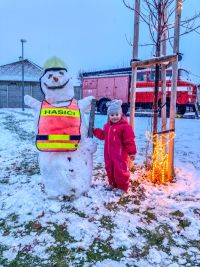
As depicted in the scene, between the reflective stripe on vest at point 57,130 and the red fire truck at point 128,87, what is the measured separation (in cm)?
1032

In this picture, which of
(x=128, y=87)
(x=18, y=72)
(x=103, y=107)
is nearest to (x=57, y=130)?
(x=128, y=87)

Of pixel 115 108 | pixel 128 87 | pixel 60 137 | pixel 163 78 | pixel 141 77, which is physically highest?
pixel 141 77

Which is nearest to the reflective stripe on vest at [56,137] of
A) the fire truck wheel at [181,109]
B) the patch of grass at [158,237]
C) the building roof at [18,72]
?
the patch of grass at [158,237]

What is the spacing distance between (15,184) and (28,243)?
1858 millimetres

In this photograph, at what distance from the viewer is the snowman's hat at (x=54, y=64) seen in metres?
4.34

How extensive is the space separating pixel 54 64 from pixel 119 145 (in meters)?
1.39

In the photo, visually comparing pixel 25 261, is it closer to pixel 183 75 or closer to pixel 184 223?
pixel 184 223

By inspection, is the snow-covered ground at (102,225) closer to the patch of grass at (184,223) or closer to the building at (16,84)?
the patch of grass at (184,223)

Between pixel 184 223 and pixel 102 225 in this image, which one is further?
pixel 184 223

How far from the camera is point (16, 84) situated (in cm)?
2828

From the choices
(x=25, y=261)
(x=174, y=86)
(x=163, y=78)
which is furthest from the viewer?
(x=163, y=78)

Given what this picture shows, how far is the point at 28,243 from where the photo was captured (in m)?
3.39

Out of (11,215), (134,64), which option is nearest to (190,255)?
(11,215)

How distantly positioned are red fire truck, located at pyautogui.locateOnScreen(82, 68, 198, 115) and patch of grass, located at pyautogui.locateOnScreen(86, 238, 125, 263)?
449 inches
